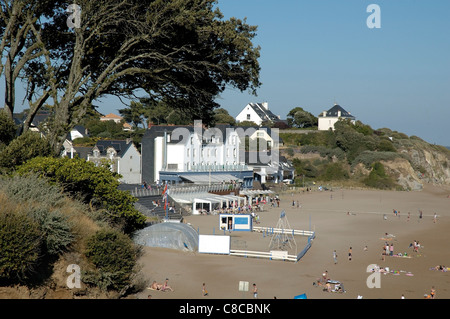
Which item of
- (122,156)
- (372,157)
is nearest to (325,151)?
(372,157)

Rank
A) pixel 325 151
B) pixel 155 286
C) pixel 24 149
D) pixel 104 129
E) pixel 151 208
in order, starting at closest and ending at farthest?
pixel 24 149 < pixel 155 286 < pixel 151 208 < pixel 104 129 < pixel 325 151

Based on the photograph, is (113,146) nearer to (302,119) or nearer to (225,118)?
(225,118)

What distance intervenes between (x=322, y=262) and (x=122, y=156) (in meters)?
34.8

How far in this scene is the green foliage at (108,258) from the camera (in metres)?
13.4

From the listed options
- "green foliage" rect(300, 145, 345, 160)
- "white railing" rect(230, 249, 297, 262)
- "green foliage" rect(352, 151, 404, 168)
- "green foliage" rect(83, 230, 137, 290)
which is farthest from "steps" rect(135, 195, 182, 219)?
"green foliage" rect(300, 145, 345, 160)

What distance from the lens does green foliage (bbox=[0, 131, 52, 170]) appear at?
14.4 meters

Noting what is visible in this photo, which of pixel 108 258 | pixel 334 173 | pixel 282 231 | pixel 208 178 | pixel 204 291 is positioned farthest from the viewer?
pixel 334 173

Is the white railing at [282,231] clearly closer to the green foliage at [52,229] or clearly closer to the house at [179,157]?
the house at [179,157]

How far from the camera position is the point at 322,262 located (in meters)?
27.4

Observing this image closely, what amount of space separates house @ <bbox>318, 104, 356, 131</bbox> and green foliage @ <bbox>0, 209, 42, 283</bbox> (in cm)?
9572

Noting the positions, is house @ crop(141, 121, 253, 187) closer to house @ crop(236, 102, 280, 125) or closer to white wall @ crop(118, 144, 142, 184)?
white wall @ crop(118, 144, 142, 184)

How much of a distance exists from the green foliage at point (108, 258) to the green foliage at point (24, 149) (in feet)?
9.55

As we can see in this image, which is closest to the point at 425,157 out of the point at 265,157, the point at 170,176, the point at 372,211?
the point at 265,157
